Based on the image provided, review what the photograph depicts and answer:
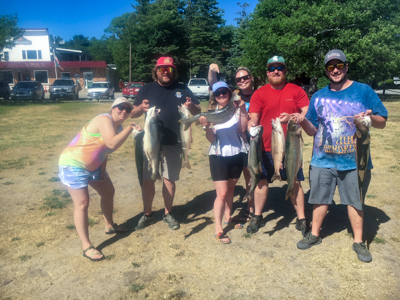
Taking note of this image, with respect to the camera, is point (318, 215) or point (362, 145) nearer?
point (362, 145)

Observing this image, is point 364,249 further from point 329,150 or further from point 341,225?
point 329,150

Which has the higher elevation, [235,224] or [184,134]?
[184,134]

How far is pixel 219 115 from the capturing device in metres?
3.99

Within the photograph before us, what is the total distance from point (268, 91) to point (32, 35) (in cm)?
5944

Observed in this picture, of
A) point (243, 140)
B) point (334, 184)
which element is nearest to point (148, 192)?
point (243, 140)

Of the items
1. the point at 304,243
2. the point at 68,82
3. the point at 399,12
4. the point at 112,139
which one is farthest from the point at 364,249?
the point at 399,12

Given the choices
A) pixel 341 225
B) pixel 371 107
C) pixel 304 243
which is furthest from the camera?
pixel 341 225

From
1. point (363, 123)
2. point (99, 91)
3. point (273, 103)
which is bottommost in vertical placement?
point (99, 91)

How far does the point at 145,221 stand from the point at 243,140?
1.92 meters

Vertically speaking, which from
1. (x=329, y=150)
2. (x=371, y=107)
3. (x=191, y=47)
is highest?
(x=191, y=47)

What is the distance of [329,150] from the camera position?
392 centimetres

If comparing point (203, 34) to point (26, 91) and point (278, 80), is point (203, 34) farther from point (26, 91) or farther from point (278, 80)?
point (278, 80)

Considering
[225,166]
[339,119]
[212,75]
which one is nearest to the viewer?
[339,119]

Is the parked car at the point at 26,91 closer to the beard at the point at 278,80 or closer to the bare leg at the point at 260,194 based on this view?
the bare leg at the point at 260,194
